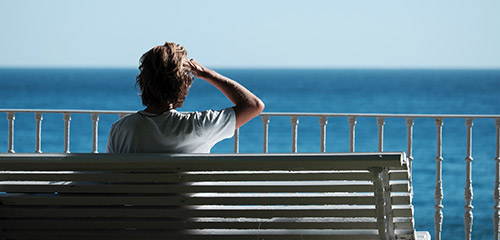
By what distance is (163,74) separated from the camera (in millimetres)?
2594

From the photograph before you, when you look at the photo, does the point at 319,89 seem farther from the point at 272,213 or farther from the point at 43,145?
the point at 272,213

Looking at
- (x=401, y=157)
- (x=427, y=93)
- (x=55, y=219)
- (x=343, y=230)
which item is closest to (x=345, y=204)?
(x=343, y=230)

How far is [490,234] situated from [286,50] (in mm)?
47990

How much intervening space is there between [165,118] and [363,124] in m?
32.6

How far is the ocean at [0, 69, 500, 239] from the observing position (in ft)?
66.3

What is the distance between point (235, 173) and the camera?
2.38 meters

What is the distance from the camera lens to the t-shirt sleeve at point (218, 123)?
2.65 m

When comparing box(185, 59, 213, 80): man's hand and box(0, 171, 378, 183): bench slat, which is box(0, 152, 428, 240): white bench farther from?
box(185, 59, 213, 80): man's hand

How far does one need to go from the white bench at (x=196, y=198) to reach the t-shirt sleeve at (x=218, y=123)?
0.82 feet

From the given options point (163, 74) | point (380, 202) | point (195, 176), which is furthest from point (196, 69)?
point (380, 202)

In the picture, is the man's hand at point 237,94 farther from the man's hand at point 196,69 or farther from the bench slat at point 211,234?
the bench slat at point 211,234

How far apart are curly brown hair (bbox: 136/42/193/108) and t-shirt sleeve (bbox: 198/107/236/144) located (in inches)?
4.6

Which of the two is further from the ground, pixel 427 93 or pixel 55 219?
pixel 427 93

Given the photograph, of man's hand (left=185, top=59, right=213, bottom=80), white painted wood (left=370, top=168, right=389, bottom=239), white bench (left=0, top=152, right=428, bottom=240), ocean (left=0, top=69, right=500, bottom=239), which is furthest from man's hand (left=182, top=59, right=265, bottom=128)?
ocean (left=0, top=69, right=500, bottom=239)
